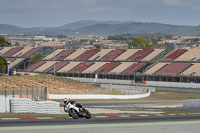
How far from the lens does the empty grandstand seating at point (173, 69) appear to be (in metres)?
112

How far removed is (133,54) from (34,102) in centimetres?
10092

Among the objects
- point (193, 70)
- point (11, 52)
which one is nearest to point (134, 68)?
point (193, 70)

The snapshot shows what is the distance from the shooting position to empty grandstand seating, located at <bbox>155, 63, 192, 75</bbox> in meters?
112

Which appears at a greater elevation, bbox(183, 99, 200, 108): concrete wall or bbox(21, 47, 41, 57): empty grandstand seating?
bbox(21, 47, 41, 57): empty grandstand seating

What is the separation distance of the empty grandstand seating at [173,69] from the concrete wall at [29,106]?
71929 mm

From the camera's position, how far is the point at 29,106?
1544 inches

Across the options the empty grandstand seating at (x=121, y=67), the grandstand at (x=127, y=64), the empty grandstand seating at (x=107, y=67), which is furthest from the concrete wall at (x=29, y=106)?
the empty grandstand seating at (x=107, y=67)

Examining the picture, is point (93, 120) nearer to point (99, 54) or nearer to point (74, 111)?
point (74, 111)

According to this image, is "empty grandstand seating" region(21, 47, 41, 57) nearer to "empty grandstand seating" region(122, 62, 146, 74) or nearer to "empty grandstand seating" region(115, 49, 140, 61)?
"empty grandstand seating" region(115, 49, 140, 61)

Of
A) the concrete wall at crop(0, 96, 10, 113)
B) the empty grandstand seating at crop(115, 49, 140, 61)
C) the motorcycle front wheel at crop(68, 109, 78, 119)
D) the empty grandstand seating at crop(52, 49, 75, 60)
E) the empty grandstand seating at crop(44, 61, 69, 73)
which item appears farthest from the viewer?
the empty grandstand seating at crop(52, 49, 75, 60)

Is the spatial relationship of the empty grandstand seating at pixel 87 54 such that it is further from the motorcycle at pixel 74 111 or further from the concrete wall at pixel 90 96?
the motorcycle at pixel 74 111

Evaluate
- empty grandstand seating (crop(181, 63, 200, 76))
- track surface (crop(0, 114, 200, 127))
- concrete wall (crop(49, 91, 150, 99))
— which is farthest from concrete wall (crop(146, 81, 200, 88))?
track surface (crop(0, 114, 200, 127))

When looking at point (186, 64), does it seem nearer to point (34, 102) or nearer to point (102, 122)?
point (34, 102)

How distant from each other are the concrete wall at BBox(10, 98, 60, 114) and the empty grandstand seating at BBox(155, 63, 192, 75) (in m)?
71.9
